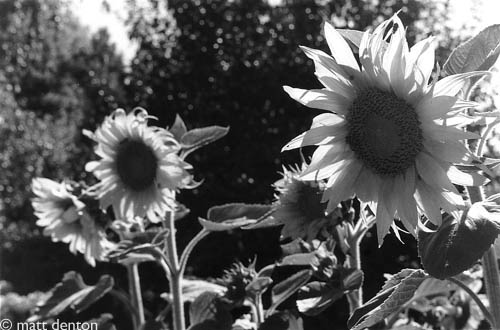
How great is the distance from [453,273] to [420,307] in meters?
0.67

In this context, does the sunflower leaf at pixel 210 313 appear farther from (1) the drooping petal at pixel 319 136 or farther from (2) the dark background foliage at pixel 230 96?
(2) the dark background foliage at pixel 230 96

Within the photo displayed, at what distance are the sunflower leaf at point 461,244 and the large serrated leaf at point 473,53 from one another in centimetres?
17

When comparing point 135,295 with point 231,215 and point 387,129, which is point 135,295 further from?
point 387,129

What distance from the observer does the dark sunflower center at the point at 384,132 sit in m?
0.84

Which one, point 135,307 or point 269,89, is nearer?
point 135,307

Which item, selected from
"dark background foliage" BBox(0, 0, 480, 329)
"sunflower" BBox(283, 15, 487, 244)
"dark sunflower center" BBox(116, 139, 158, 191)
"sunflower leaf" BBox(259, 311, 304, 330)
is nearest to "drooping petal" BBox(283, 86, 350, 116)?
"sunflower" BBox(283, 15, 487, 244)

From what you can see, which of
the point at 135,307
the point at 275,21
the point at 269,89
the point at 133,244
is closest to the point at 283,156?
the point at 269,89

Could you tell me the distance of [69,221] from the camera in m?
1.64

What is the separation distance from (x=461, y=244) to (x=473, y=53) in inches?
9.4

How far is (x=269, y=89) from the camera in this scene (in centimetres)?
455

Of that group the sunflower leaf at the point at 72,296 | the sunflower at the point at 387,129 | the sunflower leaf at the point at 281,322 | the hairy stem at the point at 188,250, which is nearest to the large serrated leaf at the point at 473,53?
the sunflower at the point at 387,129

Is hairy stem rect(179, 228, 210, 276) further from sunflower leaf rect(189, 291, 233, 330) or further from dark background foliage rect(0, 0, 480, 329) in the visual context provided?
dark background foliage rect(0, 0, 480, 329)

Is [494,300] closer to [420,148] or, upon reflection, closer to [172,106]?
[420,148]

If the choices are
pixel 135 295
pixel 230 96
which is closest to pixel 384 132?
pixel 135 295
